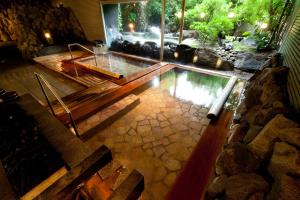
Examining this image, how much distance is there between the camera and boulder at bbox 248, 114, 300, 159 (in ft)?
6.69

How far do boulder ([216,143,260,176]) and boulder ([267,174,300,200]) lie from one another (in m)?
0.42

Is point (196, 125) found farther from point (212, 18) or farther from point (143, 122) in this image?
point (212, 18)

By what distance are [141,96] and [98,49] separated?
6590mm

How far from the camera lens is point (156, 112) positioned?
452cm

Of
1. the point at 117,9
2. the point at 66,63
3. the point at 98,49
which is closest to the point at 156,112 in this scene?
the point at 66,63

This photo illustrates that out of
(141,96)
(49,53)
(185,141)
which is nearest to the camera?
(185,141)

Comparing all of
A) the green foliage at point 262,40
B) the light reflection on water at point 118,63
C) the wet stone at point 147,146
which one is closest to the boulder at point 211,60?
the light reflection on water at point 118,63

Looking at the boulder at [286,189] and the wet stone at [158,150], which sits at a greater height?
the boulder at [286,189]

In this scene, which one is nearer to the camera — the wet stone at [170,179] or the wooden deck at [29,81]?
the wet stone at [170,179]

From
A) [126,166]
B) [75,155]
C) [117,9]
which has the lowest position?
[126,166]

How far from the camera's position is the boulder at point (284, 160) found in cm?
172

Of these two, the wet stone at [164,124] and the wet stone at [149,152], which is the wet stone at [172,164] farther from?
the wet stone at [164,124]

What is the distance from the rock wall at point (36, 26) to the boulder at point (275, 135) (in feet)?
37.3

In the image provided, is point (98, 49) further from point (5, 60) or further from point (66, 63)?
point (5, 60)
